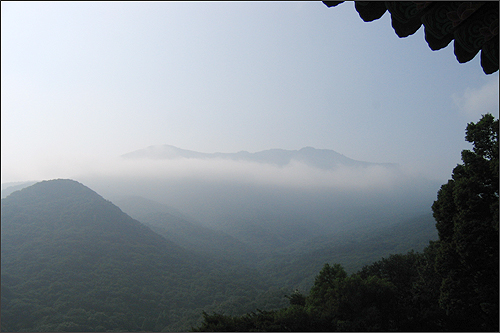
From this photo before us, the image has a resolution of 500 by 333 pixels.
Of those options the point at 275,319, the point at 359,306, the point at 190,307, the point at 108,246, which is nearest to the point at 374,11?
the point at 275,319

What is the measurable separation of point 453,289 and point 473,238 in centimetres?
272

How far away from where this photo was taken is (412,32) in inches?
94.1

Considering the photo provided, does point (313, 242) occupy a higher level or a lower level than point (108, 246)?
lower

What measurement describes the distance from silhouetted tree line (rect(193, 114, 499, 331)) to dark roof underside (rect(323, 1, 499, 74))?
1026cm

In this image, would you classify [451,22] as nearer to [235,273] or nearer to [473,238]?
[473,238]

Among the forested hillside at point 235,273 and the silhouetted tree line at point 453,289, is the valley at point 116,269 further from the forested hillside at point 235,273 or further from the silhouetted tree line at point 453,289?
the silhouetted tree line at point 453,289

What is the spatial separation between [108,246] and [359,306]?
316 feet

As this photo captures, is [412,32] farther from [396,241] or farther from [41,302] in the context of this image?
[396,241]

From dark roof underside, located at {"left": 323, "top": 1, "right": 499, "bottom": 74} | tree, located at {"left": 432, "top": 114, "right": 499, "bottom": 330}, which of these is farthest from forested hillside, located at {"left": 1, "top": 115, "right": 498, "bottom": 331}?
dark roof underside, located at {"left": 323, "top": 1, "right": 499, "bottom": 74}

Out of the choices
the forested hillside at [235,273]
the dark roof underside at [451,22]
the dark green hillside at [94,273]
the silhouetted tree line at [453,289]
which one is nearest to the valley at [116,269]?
the dark green hillside at [94,273]

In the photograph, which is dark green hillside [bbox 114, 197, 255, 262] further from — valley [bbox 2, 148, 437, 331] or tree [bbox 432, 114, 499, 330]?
tree [bbox 432, 114, 499, 330]

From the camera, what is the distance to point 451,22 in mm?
2256

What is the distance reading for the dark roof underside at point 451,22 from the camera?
87.6 inches

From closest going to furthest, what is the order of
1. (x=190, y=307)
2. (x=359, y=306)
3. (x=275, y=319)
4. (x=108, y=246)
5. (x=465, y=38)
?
(x=465, y=38) → (x=275, y=319) → (x=359, y=306) → (x=190, y=307) → (x=108, y=246)
